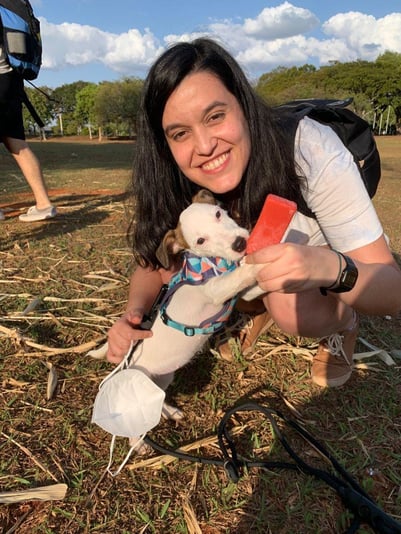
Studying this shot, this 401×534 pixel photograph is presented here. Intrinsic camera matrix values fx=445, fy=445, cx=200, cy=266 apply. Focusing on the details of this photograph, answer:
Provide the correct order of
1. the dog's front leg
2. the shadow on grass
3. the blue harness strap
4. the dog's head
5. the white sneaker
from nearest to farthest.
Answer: the dog's front leg → the dog's head → the blue harness strap → the shadow on grass → the white sneaker

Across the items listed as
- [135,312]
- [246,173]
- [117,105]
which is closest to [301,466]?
[135,312]

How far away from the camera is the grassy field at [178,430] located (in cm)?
158

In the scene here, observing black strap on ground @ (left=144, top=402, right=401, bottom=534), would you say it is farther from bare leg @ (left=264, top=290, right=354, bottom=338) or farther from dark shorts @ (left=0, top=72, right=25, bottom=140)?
dark shorts @ (left=0, top=72, right=25, bottom=140)

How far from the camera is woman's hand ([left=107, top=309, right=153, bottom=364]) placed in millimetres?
1851

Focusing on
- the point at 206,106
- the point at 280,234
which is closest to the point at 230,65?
the point at 206,106

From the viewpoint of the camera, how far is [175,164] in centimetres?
222

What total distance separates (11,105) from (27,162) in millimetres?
589

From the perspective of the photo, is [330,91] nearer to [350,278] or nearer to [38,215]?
[38,215]

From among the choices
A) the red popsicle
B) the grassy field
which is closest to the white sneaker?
the grassy field

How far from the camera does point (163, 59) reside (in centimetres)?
189

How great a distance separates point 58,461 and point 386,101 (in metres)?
66.4

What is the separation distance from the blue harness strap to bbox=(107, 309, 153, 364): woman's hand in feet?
0.38

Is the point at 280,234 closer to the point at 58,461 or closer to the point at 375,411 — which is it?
the point at 375,411

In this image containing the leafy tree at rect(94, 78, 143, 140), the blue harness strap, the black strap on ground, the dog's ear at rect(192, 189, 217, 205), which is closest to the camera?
the black strap on ground
